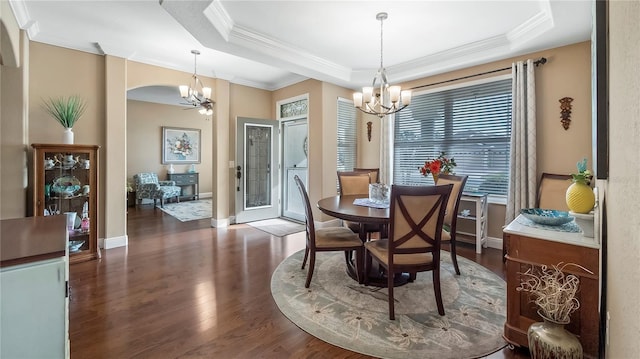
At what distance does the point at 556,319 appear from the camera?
4.78 feet

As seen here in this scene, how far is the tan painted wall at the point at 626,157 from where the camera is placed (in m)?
0.65

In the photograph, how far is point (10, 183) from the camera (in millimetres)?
3027

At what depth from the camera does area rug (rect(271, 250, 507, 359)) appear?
1843 mm

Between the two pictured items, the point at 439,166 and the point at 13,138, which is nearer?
the point at 13,138

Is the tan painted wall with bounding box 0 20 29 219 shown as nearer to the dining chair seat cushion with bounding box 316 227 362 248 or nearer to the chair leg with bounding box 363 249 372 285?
the dining chair seat cushion with bounding box 316 227 362 248

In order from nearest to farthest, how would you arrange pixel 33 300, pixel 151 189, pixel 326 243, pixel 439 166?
pixel 33 300, pixel 326 243, pixel 439 166, pixel 151 189

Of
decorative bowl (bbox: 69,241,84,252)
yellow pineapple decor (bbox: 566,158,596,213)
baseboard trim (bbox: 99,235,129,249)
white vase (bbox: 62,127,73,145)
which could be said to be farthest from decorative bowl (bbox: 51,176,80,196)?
yellow pineapple decor (bbox: 566,158,596,213)

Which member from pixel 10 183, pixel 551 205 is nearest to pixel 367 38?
pixel 551 205

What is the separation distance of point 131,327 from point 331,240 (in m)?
1.70

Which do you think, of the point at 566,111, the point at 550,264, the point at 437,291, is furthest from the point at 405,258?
the point at 566,111

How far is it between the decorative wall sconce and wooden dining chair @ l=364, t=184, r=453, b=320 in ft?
7.88

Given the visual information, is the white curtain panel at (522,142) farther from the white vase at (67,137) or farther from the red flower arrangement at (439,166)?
the white vase at (67,137)

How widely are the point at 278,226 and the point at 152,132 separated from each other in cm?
524

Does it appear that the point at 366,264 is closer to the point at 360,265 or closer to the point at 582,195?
the point at 360,265
